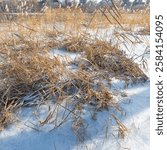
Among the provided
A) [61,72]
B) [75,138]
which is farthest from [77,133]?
[61,72]

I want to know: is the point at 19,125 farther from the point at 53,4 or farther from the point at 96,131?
the point at 53,4

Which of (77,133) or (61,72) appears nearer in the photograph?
(77,133)

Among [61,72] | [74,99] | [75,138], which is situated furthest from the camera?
[61,72]

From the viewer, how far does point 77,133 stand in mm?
2264

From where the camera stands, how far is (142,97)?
2688mm

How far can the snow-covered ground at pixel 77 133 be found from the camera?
2221 millimetres

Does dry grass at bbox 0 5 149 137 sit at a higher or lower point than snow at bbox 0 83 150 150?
higher

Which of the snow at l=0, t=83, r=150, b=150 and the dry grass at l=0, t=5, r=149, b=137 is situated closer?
the snow at l=0, t=83, r=150, b=150

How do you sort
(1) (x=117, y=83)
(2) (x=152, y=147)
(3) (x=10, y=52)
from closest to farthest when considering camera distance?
(2) (x=152, y=147)
(1) (x=117, y=83)
(3) (x=10, y=52)

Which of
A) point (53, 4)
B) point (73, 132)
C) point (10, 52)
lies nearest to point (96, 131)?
point (73, 132)

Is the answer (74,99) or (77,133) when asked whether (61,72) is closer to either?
(74,99)

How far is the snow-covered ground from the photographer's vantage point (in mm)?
2221

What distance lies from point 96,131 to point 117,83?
0.59 metres

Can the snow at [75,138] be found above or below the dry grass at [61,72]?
below
